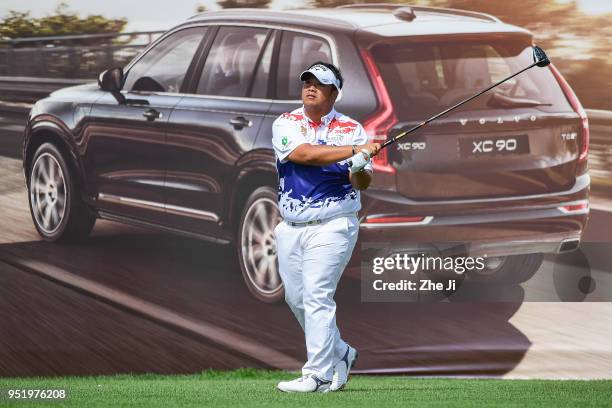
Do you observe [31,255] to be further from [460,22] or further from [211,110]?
[460,22]

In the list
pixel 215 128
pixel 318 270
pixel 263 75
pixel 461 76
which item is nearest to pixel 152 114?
pixel 215 128

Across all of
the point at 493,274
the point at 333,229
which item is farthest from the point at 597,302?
the point at 333,229

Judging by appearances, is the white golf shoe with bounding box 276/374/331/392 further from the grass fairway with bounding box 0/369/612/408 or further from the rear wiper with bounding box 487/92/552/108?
the rear wiper with bounding box 487/92/552/108

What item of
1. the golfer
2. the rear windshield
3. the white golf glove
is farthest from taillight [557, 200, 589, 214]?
the white golf glove

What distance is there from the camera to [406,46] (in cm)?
760

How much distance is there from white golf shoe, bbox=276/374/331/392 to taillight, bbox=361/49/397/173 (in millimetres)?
1446

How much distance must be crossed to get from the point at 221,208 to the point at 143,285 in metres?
0.70

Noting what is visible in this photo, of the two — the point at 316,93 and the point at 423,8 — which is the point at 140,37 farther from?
the point at 316,93

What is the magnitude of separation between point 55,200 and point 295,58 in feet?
5.97

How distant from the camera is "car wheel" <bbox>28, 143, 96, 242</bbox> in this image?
327 inches

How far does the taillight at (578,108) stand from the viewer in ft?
25.6

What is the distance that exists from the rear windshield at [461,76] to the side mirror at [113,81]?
1.62 meters

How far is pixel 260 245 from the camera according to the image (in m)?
7.88

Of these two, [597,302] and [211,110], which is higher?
[211,110]
